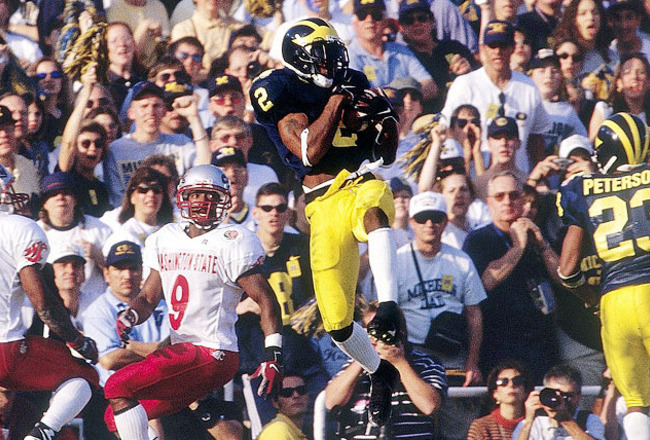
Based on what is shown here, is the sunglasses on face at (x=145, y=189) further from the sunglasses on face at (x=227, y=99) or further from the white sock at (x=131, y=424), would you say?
the white sock at (x=131, y=424)

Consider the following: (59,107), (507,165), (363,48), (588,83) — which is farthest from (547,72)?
(59,107)

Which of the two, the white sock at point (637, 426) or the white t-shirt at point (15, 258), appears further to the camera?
the white t-shirt at point (15, 258)

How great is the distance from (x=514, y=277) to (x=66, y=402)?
337 centimetres

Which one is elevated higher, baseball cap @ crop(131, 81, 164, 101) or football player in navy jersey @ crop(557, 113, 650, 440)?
baseball cap @ crop(131, 81, 164, 101)

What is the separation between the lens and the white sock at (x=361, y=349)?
515 cm

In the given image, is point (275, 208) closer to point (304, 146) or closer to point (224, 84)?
point (224, 84)

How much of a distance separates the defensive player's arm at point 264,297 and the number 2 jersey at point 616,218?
88.1 inches

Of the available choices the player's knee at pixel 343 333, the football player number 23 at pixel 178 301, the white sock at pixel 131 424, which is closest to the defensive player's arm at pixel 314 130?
the player's knee at pixel 343 333

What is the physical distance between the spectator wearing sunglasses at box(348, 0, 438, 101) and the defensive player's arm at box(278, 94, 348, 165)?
10.8ft

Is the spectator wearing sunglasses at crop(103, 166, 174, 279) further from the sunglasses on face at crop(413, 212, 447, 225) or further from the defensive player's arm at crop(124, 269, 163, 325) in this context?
the sunglasses on face at crop(413, 212, 447, 225)

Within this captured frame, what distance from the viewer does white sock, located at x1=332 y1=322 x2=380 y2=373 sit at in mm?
5148

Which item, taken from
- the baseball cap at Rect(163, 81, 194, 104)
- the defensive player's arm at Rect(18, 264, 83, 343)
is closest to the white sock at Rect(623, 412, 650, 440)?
the defensive player's arm at Rect(18, 264, 83, 343)

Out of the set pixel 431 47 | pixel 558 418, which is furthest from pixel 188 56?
pixel 558 418

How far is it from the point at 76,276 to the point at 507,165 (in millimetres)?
3305
